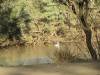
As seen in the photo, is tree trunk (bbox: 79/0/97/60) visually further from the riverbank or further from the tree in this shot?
the riverbank

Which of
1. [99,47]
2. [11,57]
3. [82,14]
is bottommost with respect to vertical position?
[11,57]

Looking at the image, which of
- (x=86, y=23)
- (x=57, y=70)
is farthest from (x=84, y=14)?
(x=57, y=70)

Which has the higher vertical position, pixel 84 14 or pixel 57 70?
pixel 84 14

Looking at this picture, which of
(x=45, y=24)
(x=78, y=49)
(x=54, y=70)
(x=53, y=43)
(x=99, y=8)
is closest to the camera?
(x=54, y=70)

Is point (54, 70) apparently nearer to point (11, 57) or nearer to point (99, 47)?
point (99, 47)

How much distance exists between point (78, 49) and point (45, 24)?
33.3 feet

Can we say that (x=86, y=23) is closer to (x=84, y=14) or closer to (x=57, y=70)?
(x=84, y=14)

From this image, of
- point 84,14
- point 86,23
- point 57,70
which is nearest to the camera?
point 57,70

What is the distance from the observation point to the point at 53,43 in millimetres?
20359

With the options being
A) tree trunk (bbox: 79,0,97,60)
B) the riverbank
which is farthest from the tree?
the riverbank

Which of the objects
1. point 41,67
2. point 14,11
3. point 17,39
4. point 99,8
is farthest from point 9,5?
point 41,67

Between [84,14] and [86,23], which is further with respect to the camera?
[84,14]

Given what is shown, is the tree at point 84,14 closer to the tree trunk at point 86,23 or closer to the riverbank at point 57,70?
the tree trunk at point 86,23

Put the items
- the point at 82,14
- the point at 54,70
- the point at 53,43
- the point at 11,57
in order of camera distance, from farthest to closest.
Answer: the point at 53,43
the point at 11,57
the point at 82,14
the point at 54,70
